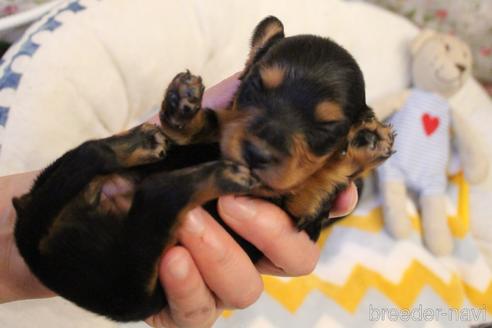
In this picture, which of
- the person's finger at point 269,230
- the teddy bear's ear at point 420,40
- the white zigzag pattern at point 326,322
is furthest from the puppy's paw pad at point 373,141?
the teddy bear's ear at point 420,40

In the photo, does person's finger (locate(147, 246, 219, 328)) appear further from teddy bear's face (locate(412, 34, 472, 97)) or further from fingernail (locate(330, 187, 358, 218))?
teddy bear's face (locate(412, 34, 472, 97))

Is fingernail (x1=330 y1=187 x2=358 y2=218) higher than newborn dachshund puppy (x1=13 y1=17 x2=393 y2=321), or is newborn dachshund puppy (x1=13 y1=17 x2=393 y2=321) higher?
newborn dachshund puppy (x1=13 y1=17 x2=393 y2=321)

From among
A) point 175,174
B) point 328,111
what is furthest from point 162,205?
point 328,111

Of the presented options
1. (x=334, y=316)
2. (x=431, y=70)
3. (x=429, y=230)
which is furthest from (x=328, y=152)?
(x=431, y=70)

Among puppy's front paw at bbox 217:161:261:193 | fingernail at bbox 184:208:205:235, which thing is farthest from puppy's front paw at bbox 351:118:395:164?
fingernail at bbox 184:208:205:235

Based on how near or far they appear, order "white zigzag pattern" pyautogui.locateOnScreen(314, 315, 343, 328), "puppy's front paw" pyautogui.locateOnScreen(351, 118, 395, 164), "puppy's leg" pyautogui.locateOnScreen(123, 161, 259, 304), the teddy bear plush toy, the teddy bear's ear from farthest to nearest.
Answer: the teddy bear's ear < the teddy bear plush toy < "white zigzag pattern" pyautogui.locateOnScreen(314, 315, 343, 328) < "puppy's front paw" pyautogui.locateOnScreen(351, 118, 395, 164) < "puppy's leg" pyautogui.locateOnScreen(123, 161, 259, 304)

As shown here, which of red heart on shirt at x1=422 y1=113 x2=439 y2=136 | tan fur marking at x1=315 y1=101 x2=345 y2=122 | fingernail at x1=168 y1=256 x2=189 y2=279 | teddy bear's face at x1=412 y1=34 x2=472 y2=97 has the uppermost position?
tan fur marking at x1=315 y1=101 x2=345 y2=122

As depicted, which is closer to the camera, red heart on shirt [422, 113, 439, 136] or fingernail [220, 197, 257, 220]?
fingernail [220, 197, 257, 220]

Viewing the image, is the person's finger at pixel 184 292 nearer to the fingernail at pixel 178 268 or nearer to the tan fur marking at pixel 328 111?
the fingernail at pixel 178 268
